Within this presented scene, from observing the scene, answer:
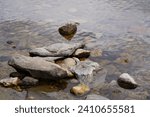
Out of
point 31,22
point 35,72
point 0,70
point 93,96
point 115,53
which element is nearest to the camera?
point 93,96

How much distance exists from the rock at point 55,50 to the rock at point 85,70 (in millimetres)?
576

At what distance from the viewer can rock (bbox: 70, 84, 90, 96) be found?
6.70 metres

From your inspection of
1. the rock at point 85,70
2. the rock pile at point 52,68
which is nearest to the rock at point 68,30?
the rock pile at point 52,68

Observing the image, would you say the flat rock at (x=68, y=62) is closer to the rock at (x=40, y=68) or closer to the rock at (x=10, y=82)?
the rock at (x=40, y=68)

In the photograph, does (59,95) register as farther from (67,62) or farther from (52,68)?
(67,62)

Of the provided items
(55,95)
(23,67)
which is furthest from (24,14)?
(55,95)

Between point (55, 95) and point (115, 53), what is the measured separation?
227cm

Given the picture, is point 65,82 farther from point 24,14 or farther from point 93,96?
point 24,14

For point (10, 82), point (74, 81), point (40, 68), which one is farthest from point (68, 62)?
point (10, 82)

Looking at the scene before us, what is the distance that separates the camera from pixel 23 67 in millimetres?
7145

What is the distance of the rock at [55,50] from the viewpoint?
7.98 meters

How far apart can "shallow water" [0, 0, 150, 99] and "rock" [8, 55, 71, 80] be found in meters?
0.30

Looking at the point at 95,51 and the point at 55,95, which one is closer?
the point at 55,95

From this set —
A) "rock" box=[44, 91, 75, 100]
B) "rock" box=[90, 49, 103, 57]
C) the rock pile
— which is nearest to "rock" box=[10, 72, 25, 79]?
the rock pile
